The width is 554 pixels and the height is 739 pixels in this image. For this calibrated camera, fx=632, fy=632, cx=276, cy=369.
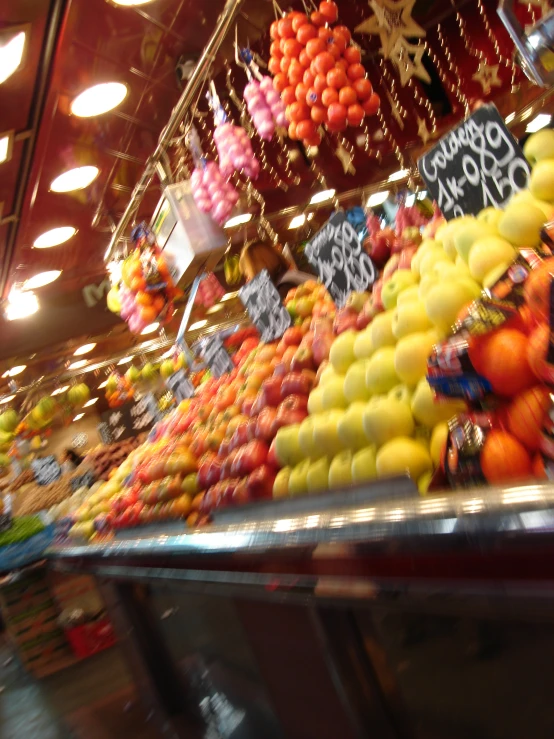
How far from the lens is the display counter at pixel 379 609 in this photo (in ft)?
2.74

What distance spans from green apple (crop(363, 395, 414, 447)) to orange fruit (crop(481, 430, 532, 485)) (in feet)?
1.26

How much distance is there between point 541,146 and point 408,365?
2.16 ft

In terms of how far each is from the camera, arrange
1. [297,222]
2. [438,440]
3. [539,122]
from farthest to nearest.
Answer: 1. [297,222]
2. [539,122]
3. [438,440]

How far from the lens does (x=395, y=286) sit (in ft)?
6.19

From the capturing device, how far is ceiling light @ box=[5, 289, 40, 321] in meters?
6.46

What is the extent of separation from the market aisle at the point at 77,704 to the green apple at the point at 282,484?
1.67 meters

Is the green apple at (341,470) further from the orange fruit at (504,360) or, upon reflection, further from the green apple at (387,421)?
the orange fruit at (504,360)

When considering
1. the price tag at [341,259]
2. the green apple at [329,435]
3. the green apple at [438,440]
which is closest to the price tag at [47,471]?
the price tag at [341,259]

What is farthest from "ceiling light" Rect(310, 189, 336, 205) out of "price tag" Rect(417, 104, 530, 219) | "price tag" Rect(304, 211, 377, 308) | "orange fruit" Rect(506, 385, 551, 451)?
"orange fruit" Rect(506, 385, 551, 451)

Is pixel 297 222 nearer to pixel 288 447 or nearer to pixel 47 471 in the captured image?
pixel 47 471

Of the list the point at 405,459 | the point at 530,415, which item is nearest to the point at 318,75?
the point at 405,459

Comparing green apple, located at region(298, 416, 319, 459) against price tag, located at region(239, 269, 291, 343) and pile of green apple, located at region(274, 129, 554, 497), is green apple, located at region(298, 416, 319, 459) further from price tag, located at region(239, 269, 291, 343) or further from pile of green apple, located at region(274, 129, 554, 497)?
price tag, located at region(239, 269, 291, 343)

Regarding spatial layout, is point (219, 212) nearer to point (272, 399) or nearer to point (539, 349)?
point (272, 399)

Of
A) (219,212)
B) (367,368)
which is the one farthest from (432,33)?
(367,368)
